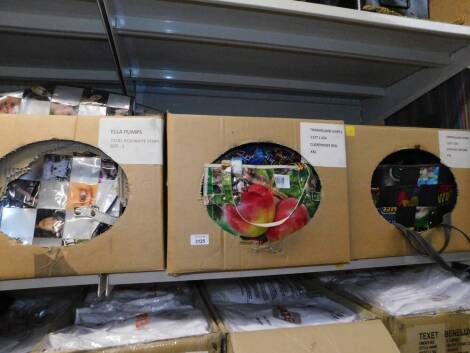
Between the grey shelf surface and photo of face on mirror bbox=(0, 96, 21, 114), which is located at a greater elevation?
the grey shelf surface

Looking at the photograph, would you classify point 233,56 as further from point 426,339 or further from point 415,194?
point 426,339

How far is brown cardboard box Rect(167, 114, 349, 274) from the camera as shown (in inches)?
27.8

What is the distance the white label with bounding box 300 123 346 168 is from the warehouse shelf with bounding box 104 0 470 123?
307 mm

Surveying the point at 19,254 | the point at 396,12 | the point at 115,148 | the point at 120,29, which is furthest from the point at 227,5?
the point at 19,254

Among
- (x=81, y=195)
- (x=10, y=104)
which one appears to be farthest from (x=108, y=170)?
(x=10, y=104)

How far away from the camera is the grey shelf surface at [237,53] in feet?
2.88

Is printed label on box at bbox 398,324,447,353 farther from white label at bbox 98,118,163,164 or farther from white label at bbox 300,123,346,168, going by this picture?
white label at bbox 98,118,163,164

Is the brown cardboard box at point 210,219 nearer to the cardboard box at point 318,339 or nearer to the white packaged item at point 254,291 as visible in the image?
the cardboard box at point 318,339

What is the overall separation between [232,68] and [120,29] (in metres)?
0.44

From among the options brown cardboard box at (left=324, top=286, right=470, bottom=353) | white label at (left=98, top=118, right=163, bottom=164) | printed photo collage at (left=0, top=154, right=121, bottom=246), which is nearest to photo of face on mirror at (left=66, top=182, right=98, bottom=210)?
printed photo collage at (left=0, top=154, right=121, bottom=246)

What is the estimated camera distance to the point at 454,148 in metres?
0.92

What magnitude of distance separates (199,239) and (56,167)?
37 centimetres

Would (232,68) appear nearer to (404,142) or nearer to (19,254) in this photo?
(404,142)

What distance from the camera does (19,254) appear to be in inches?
25.7
